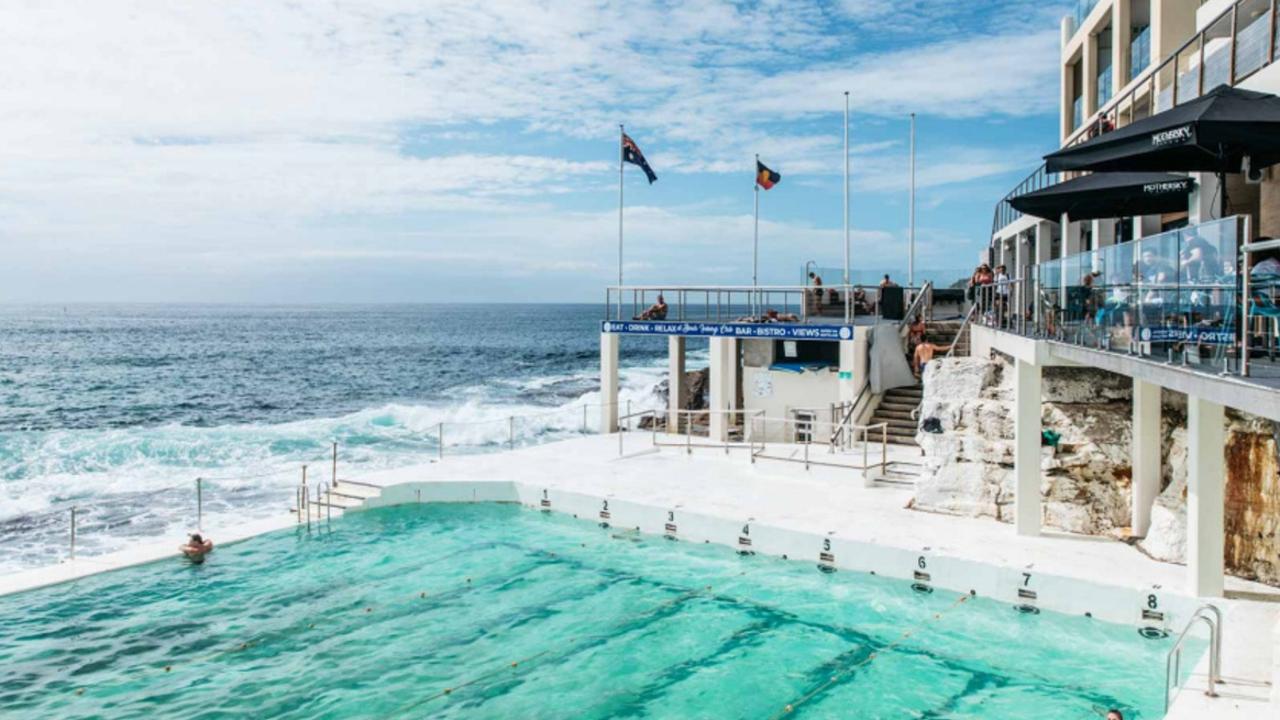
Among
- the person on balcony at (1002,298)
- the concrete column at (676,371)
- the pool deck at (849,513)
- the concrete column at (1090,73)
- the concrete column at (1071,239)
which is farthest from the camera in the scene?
the concrete column at (1090,73)

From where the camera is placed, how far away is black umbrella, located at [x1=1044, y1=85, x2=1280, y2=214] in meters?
9.11

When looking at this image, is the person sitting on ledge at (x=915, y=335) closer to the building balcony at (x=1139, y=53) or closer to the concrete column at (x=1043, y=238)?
the concrete column at (x=1043, y=238)

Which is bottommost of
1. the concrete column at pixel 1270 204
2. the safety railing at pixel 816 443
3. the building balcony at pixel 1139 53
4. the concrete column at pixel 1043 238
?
the safety railing at pixel 816 443

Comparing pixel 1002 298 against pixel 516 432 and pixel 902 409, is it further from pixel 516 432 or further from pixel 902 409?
pixel 516 432

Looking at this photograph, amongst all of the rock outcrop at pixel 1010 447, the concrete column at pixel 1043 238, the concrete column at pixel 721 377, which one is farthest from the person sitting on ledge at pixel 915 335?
the rock outcrop at pixel 1010 447

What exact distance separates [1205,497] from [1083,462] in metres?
4.01

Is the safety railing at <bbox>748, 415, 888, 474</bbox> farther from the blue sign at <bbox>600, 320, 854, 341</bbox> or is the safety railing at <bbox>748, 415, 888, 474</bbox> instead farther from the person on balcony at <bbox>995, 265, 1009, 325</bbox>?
the person on balcony at <bbox>995, 265, 1009, 325</bbox>

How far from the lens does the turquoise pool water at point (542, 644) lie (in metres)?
10.3

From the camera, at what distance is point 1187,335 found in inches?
350

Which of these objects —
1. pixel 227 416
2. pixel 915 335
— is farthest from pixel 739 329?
pixel 227 416

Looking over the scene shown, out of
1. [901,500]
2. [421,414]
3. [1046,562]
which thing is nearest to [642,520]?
[901,500]

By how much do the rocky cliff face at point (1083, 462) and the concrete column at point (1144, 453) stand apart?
0.26 meters

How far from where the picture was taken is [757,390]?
Answer: 83.8 ft

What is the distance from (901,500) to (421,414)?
2990 centimetres
